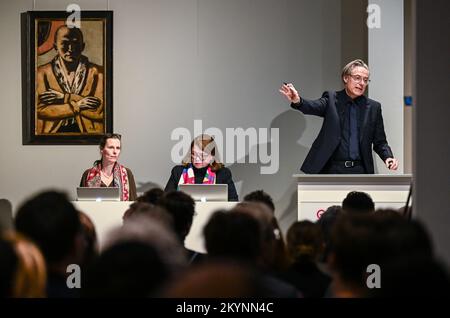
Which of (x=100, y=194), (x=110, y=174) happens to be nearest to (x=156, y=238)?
(x=100, y=194)

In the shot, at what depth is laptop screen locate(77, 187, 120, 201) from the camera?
6.24 meters

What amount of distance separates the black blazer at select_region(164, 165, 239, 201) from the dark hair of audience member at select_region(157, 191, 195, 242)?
338cm

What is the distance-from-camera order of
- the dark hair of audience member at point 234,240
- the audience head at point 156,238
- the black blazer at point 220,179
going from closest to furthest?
the audience head at point 156,238, the dark hair of audience member at point 234,240, the black blazer at point 220,179

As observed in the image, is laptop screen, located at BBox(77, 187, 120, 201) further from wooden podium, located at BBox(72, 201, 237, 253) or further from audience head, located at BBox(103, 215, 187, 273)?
audience head, located at BBox(103, 215, 187, 273)

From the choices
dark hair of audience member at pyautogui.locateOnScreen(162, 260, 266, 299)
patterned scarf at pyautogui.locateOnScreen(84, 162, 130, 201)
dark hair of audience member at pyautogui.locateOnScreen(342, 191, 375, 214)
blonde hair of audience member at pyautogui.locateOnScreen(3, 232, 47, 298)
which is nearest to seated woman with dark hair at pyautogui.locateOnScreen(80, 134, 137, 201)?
patterned scarf at pyautogui.locateOnScreen(84, 162, 130, 201)

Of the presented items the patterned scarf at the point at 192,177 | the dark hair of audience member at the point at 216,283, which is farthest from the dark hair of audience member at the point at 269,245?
the patterned scarf at the point at 192,177

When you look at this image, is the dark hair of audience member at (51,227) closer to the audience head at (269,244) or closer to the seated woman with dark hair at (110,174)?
the audience head at (269,244)

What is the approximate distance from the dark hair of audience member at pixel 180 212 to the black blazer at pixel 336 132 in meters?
3.11

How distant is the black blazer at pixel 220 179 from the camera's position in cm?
737

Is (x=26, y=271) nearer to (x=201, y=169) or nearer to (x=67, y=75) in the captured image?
(x=201, y=169)

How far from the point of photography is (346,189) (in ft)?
20.7

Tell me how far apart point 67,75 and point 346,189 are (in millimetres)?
3392

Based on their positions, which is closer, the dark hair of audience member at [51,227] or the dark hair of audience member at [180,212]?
the dark hair of audience member at [51,227]

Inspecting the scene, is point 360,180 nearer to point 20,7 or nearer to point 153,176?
point 153,176
